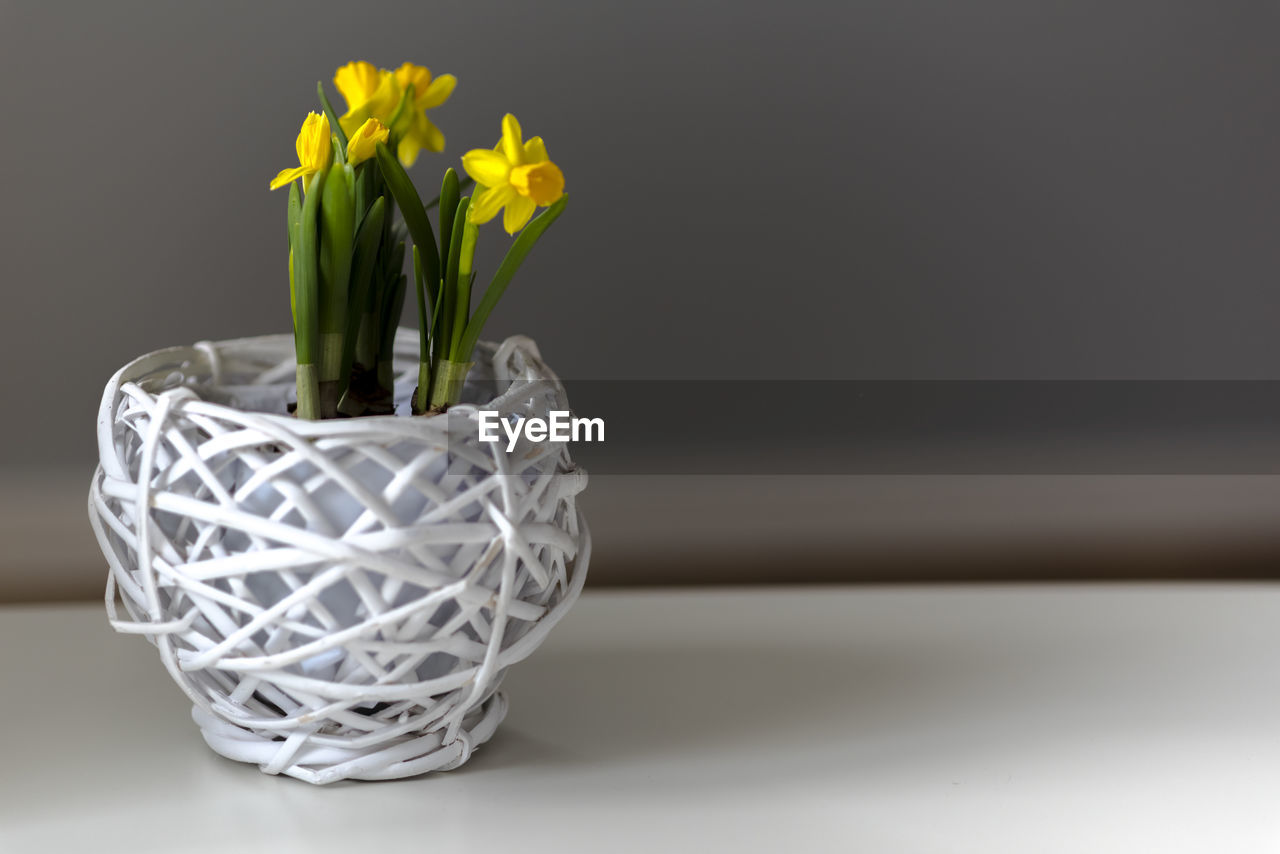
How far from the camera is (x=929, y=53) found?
38.9 inches

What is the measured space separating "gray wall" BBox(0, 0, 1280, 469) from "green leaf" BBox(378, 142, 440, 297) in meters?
0.36

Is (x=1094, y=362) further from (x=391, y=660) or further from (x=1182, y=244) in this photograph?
(x=391, y=660)

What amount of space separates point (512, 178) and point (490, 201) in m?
0.02

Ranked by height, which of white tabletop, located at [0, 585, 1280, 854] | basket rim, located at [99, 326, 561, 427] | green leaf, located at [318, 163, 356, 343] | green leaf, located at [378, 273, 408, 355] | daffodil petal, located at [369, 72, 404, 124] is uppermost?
daffodil petal, located at [369, 72, 404, 124]

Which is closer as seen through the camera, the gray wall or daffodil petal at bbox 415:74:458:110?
daffodil petal at bbox 415:74:458:110

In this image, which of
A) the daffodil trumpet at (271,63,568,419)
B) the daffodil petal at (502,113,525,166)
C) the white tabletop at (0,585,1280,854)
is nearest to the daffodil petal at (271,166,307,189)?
the daffodil trumpet at (271,63,568,419)

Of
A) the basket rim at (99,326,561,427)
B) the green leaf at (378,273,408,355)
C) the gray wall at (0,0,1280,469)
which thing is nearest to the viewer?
the basket rim at (99,326,561,427)

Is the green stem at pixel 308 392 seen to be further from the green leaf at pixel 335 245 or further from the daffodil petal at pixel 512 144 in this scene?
the daffodil petal at pixel 512 144

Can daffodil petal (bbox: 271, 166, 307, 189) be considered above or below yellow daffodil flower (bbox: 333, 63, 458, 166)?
below

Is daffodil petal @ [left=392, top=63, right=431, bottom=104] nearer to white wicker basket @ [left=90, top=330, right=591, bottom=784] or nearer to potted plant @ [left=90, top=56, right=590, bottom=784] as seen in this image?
potted plant @ [left=90, top=56, right=590, bottom=784]

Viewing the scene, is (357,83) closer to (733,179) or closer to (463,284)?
(463,284)

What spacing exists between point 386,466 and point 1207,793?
1.47 feet

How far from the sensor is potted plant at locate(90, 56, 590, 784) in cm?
54

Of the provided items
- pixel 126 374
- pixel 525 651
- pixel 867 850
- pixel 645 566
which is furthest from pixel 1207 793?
pixel 126 374
